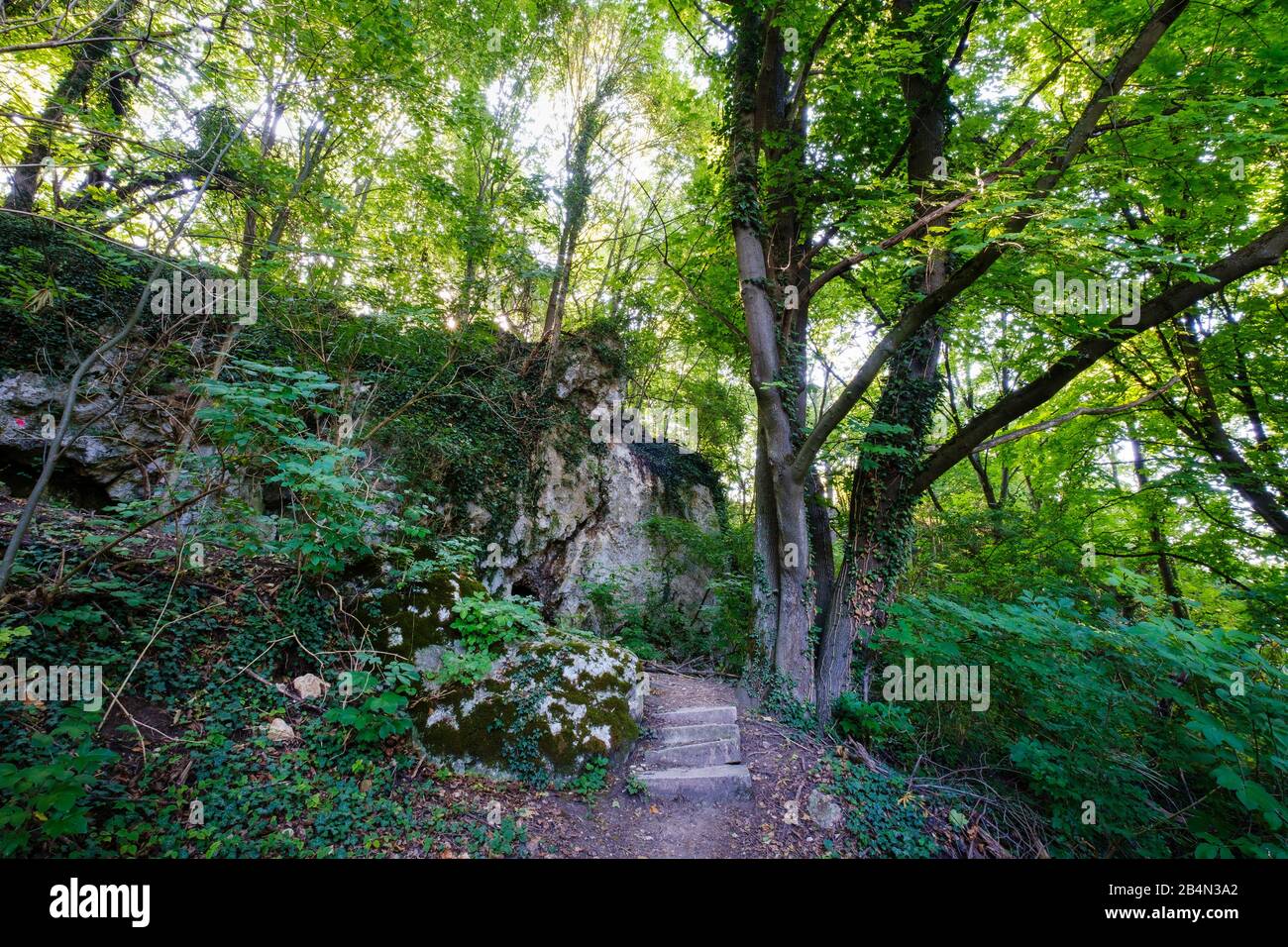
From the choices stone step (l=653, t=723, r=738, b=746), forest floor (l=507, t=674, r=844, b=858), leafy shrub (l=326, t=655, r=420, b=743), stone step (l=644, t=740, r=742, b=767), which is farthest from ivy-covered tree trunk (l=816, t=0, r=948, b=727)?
leafy shrub (l=326, t=655, r=420, b=743)

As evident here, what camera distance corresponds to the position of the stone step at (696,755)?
4.11 metres

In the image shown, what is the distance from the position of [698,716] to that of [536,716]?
1.92 m

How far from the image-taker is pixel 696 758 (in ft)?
13.6

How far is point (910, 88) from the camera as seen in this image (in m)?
5.39

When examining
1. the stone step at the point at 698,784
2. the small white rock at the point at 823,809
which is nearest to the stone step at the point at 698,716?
the stone step at the point at 698,784

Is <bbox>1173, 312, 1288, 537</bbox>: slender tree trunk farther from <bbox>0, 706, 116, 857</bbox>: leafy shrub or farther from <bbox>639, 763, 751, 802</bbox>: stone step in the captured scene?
<bbox>0, 706, 116, 857</bbox>: leafy shrub

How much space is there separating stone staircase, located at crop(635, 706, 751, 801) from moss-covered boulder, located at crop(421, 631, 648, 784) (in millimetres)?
295

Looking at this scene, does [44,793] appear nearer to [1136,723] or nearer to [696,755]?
[696,755]

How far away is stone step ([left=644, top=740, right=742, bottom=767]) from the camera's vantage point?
4113mm

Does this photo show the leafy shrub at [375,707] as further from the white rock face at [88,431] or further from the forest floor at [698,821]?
the white rock face at [88,431]

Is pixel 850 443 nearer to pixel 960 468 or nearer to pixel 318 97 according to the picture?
pixel 318 97

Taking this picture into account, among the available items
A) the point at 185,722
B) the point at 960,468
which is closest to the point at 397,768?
the point at 185,722
